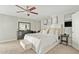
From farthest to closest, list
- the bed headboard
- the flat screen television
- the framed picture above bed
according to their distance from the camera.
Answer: the framed picture above bed, the bed headboard, the flat screen television

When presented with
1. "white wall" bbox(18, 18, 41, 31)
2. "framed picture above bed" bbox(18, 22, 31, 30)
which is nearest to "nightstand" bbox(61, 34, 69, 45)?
"white wall" bbox(18, 18, 41, 31)

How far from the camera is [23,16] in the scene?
619 centimetres

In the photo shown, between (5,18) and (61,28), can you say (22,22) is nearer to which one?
(5,18)

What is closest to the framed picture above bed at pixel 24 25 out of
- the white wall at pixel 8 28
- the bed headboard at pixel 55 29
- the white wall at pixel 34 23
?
the white wall at pixel 34 23

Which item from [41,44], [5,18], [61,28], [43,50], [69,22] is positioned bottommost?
[43,50]

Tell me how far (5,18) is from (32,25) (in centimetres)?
219

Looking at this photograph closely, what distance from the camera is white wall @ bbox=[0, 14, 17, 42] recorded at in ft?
19.5

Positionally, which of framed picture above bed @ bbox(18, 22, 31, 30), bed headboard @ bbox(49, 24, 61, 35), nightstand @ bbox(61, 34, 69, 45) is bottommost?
nightstand @ bbox(61, 34, 69, 45)

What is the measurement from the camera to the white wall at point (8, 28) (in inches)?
235

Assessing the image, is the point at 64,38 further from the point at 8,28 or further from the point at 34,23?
the point at 8,28

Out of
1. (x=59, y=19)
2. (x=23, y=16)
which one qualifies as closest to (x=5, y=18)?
(x=23, y=16)

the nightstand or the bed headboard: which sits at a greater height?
the bed headboard

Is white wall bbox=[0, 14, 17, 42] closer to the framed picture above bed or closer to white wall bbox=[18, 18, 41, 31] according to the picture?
the framed picture above bed

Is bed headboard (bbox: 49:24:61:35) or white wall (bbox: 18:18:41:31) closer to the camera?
bed headboard (bbox: 49:24:61:35)
